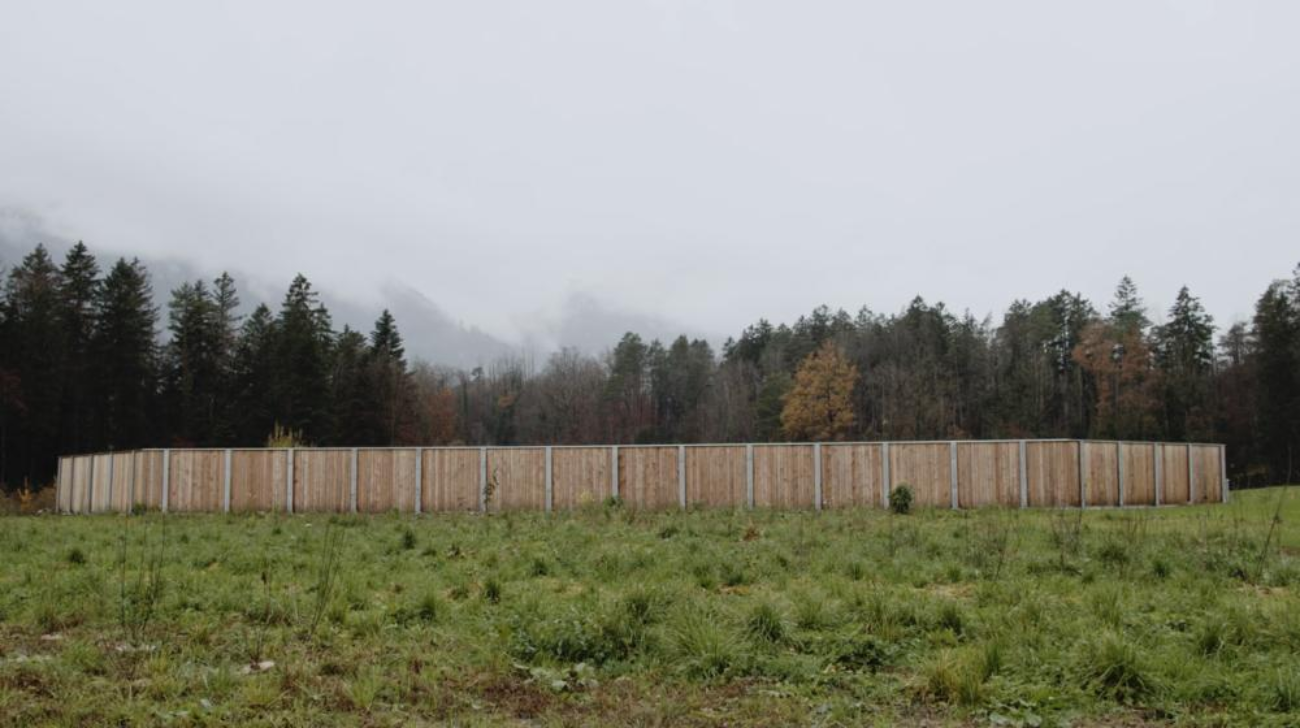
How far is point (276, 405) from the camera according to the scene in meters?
45.6

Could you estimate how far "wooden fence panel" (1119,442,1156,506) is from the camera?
21031 mm

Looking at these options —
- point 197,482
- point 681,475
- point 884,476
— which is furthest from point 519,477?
point 884,476

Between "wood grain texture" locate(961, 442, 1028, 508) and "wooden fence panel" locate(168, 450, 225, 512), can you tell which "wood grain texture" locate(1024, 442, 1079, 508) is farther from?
"wooden fence panel" locate(168, 450, 225, 512)

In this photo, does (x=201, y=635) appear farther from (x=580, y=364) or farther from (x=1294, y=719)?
(x=580, y=364)

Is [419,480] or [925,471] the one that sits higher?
[925,471]

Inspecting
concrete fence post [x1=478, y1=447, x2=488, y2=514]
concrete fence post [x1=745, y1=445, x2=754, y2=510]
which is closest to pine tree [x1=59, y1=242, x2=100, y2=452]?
concrete fence post [x1=478, y1=447, x2=488, y2=514]

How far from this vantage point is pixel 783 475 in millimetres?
20094

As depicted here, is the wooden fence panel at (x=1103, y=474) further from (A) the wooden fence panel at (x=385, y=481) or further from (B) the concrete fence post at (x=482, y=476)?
(A) the wooden fence panel at (x=385, y=481)

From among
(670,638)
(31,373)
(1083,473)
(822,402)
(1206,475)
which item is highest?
(31,373)

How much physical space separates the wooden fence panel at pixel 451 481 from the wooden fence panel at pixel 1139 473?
636 inches

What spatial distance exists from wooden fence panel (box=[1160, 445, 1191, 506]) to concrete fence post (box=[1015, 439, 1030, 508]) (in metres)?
5.24

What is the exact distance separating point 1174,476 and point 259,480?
24.0 m

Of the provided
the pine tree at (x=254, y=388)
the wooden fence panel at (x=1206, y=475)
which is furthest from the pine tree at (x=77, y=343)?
the wooden fence panel at (x=1206, y=475)

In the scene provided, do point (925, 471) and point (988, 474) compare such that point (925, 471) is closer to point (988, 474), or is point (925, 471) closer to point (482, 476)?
point (988, 474)
